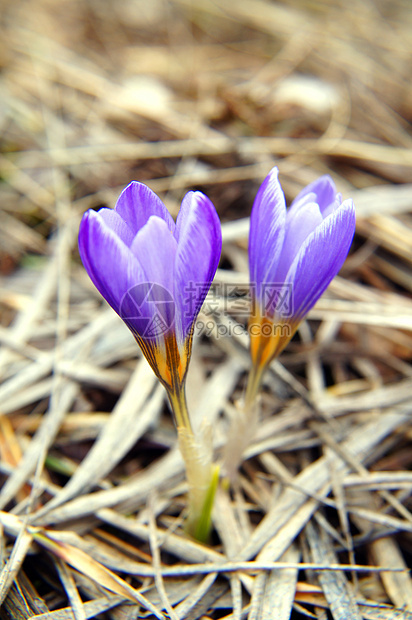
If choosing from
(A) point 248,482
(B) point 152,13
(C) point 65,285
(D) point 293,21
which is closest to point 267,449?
(A) point 248,482

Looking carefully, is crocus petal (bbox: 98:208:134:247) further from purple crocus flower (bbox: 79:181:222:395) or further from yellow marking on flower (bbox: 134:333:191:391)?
yellow marking on flower (bbox: 134:333:191:391)

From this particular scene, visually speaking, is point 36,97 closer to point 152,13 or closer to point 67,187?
point 67,187

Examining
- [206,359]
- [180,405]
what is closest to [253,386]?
[180,405]

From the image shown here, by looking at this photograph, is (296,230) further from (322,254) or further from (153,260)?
(153,260)

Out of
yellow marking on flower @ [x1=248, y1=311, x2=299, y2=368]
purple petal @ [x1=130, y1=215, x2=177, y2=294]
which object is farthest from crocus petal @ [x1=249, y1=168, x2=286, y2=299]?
purple petal @ [x1=130, y1=215, x2=177, y2=294]

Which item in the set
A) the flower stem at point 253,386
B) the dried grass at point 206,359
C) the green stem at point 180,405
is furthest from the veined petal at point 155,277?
the dried grass at point 206,359

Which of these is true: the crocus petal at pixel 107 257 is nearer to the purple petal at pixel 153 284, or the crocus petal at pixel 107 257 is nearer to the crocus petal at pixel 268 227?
the purple petal at pixel 153 284

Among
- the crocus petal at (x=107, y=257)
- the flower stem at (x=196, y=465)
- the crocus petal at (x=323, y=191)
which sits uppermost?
the crocus petal at (x=323, y=191)

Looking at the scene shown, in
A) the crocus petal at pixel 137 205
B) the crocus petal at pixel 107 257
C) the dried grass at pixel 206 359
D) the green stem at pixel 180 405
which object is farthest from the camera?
the dried grass at pixel 206 359
